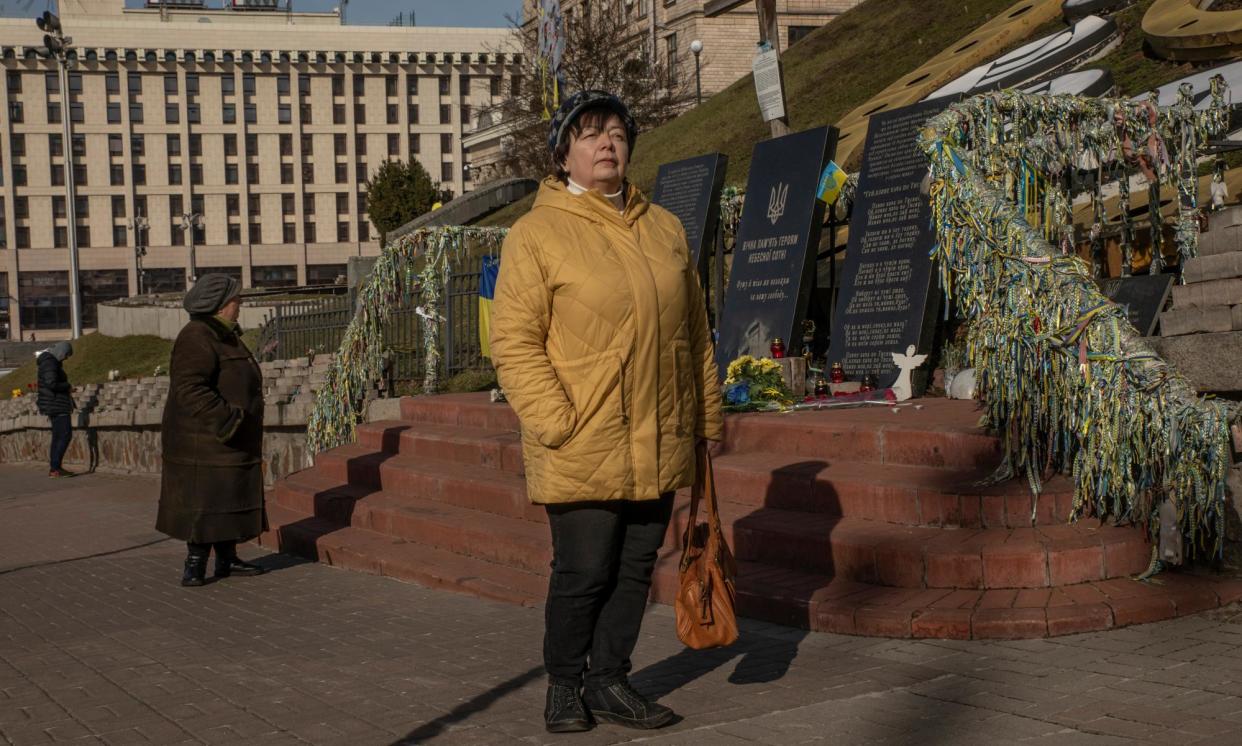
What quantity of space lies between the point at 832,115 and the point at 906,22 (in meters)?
4.99

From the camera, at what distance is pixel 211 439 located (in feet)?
28.3

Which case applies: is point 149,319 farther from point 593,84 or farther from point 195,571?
point 195,571

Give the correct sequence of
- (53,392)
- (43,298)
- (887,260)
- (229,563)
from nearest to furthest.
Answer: (229,563), (887,260), (53,392), (43,298)

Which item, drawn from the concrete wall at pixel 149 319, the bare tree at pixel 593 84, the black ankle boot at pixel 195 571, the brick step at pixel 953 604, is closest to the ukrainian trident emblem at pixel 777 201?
the brick step at pixel 953 604

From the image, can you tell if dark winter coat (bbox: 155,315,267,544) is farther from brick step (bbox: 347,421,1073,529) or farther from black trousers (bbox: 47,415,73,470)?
black trousers (bbox: 47,415,73,470)

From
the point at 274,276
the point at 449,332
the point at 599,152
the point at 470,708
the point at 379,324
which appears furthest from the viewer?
the point at 274,276

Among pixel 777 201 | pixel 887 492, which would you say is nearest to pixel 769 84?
pixel 777 201

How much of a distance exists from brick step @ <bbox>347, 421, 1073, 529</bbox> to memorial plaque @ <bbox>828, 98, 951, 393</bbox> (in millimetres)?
2287

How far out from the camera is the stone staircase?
593 cm

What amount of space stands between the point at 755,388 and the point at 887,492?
288cm

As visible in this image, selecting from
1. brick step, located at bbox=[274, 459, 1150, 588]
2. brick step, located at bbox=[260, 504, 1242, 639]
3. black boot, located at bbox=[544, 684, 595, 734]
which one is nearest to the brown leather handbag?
black boot, located at bbox=[544, 684, 595, 734]

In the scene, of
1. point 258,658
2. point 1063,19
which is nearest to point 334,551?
point 258,658

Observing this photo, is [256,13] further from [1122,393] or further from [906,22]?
[1122,393]

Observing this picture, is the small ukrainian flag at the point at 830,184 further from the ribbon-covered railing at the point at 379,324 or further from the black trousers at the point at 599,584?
the black trousers at the point at 599,584
